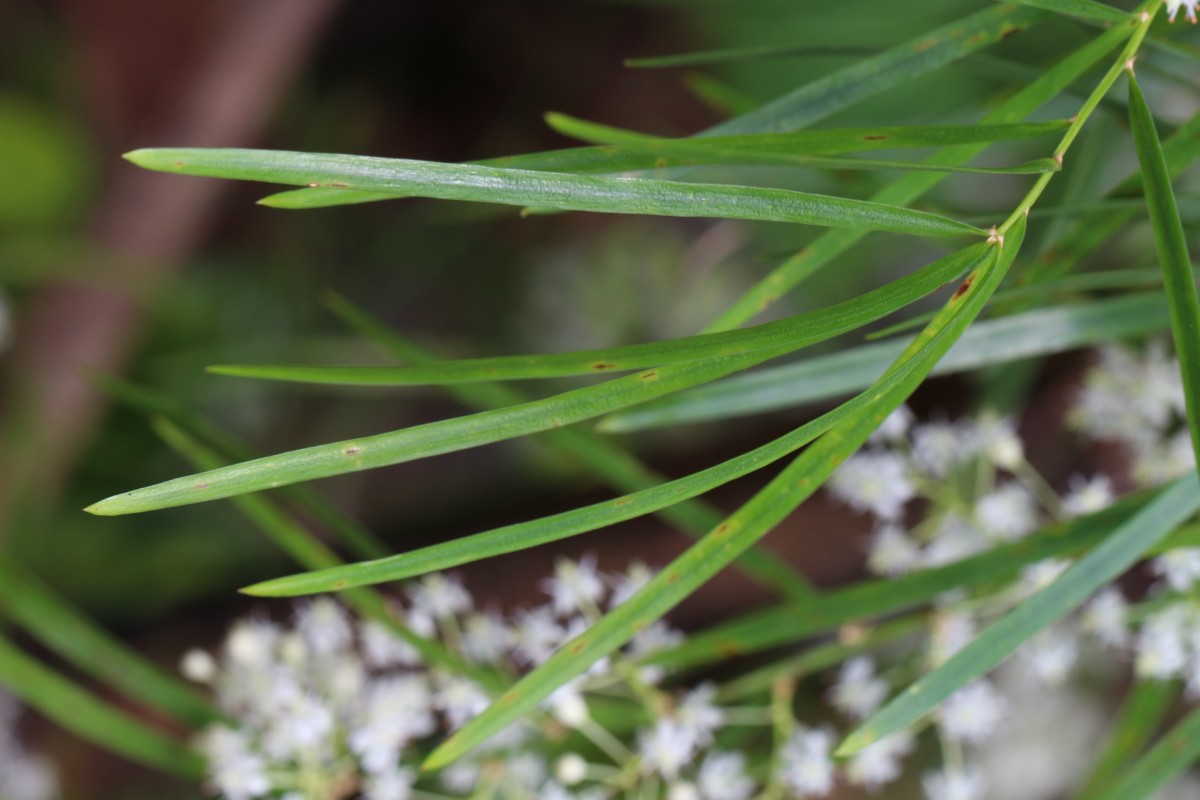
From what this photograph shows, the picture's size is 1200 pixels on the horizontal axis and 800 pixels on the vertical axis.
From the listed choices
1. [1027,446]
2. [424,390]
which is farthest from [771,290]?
[424,390]

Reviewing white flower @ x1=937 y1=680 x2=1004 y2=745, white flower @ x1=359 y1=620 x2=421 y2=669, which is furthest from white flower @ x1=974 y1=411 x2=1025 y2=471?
white flower @ x1=359 y1=620 x2=421 y2=669

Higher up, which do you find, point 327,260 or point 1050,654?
point 327,260

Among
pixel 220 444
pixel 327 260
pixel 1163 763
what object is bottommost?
pixel 1163 763

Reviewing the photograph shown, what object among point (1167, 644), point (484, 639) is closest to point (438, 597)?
point (484, 639)

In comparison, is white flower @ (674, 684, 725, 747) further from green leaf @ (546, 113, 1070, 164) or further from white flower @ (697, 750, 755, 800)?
green leaf @ (546, 113, 1070, 164)

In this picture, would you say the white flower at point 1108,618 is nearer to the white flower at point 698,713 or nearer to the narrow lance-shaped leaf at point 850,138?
the white flower at point 698,713

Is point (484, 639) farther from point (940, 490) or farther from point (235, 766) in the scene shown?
point (940, 490)
